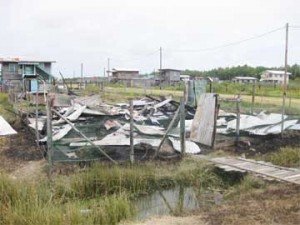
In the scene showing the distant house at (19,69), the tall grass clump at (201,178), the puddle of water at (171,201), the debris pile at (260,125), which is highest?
the distant house at (19,69)

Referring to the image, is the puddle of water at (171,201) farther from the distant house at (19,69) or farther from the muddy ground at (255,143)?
the distant house at (19,69)

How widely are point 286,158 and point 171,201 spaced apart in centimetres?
347

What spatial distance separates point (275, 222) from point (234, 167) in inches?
134

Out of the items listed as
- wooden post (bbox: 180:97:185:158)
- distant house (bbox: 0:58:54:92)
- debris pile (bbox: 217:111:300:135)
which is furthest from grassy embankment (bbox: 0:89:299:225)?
distant house (bbox: 0:58:54:92)

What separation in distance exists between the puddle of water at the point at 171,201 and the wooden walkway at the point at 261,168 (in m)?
1.05

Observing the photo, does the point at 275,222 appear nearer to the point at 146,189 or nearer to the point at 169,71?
the point at 146,189

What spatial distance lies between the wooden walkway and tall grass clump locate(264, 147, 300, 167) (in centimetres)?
45

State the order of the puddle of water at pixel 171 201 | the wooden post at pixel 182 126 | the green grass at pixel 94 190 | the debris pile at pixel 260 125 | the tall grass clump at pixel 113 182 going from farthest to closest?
the debris pile at pixel 260 125
the wooden post at pixel 182 126
the tall grass clump at pixel 113 182
the puddle of water at pixel 171 201
the green grass at pixel 94 190

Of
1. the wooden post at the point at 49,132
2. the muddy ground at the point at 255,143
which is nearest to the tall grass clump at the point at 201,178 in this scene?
the muddy ground at the point at 255,143

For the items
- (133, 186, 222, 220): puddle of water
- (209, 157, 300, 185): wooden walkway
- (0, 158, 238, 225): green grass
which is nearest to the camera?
(0, 158, 238, 225): green grass

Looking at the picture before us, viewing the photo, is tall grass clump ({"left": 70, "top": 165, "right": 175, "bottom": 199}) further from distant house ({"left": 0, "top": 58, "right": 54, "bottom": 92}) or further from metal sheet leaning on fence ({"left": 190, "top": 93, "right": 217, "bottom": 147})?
distant house ({"left": 0, "top": 58, "right": 54, "bottom": 92})

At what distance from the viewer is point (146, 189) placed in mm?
8523

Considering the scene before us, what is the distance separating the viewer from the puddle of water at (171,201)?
7492 millimetres

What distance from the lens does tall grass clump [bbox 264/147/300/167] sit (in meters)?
9.83
